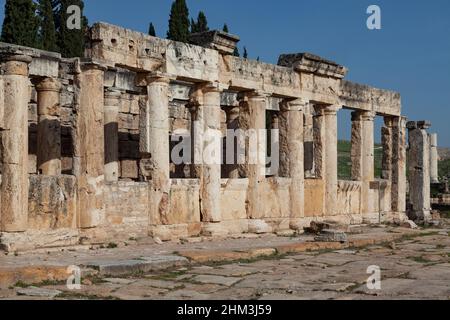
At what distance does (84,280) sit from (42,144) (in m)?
8.16

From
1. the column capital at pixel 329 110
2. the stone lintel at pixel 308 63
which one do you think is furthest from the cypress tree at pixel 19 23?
the column capital at pixel 329 110

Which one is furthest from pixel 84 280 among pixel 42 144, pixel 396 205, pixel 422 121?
pixel 422 121

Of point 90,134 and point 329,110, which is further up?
point 329,110

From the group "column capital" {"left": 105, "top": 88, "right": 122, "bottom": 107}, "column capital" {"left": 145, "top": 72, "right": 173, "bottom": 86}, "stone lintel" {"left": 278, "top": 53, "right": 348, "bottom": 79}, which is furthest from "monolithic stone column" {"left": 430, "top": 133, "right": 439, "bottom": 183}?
"column capital" {"left": 145, "top": 72, "right": 173, "bottom": 86}

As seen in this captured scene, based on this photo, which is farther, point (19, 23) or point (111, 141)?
point (19, 23)

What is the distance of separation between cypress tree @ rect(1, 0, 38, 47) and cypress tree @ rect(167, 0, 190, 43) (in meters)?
8.76

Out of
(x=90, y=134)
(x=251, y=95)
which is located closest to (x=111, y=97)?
(x=251, y=95)

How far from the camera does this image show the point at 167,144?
14.6 m

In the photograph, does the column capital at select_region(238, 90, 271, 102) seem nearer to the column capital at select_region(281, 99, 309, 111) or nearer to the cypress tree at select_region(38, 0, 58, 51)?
the column capital at select_region(281, 99, 309, 111)

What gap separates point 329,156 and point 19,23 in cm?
1258

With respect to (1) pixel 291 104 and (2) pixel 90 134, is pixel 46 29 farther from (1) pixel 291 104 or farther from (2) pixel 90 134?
(2) pixel 90 134

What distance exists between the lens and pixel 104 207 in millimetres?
13359
